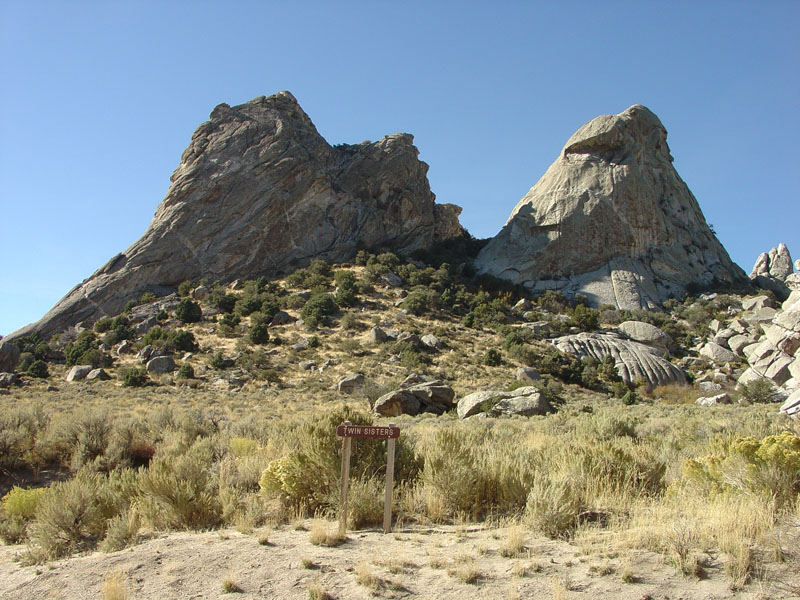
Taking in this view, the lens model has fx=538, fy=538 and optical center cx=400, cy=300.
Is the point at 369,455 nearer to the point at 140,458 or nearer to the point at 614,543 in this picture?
the point at 614,543

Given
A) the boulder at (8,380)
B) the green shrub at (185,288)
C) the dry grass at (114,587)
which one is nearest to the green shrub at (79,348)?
the boulder at (8,380)

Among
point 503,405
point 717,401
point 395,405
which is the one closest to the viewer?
point 503,405

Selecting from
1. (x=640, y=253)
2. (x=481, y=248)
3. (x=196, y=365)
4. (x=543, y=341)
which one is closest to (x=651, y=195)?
(x=640, y=253)

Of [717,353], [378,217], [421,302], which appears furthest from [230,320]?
[717,353]

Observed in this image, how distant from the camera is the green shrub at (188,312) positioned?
3884cm

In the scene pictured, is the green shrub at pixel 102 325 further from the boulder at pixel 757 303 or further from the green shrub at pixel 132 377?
the boulder at pixel 757 303

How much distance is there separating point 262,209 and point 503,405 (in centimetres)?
3377

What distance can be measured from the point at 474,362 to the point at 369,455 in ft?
81.2

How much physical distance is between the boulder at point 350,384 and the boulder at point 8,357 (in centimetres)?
2055

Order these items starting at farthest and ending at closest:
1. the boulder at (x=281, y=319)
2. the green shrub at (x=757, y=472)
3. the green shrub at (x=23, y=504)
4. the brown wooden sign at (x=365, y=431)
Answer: the boulder at (x=281, y=319) < the green shrub at (x=23, y=504) < the brown wooden sign at (x=365, y=431) < the green shrub at (x=757, y=472)

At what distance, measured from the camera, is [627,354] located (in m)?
35.6

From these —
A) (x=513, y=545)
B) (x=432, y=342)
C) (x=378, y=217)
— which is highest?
(x=378, y=217)

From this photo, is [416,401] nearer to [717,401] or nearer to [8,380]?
[717,401]

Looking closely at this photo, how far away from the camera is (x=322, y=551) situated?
19.4 feet
